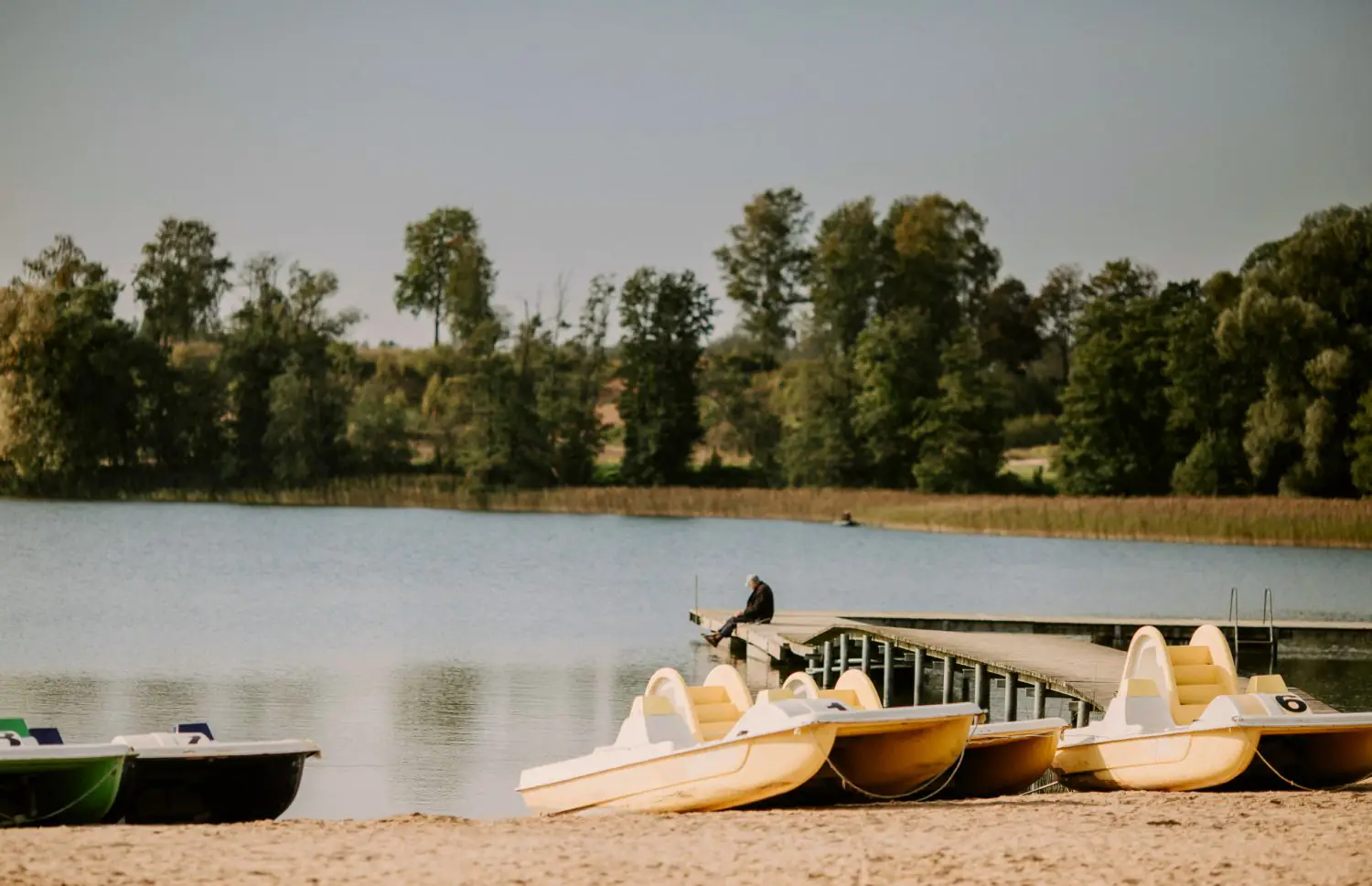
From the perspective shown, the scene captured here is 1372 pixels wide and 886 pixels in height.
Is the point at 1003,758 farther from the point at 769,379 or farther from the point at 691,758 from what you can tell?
the point at 769,379

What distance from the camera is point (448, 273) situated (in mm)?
99125

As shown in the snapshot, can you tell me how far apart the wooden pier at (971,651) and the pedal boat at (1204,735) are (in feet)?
5.69

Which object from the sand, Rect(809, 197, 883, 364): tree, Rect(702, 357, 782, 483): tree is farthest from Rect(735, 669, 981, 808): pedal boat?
Rect(809, 197, 883, 364): tree

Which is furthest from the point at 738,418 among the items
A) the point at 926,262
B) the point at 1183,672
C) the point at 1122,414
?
the point at 1183,672

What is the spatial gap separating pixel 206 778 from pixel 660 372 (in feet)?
233

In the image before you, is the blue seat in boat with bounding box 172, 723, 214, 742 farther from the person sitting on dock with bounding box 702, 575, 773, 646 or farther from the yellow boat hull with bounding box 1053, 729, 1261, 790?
the person sitting on dock with bounding box 702, 575, 773, 646

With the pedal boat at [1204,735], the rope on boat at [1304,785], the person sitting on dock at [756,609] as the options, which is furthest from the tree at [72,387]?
the rope on boat at [1304,785]

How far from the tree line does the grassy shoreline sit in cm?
161

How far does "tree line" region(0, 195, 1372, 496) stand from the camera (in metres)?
64.6

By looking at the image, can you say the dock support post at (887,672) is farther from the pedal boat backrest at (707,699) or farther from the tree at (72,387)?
the tree at (72,387)

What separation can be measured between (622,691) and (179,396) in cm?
6204

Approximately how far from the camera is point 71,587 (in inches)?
1487

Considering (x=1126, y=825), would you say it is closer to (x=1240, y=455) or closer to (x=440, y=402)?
(x=1240, y=455)

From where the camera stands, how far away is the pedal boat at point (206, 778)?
11.5m
